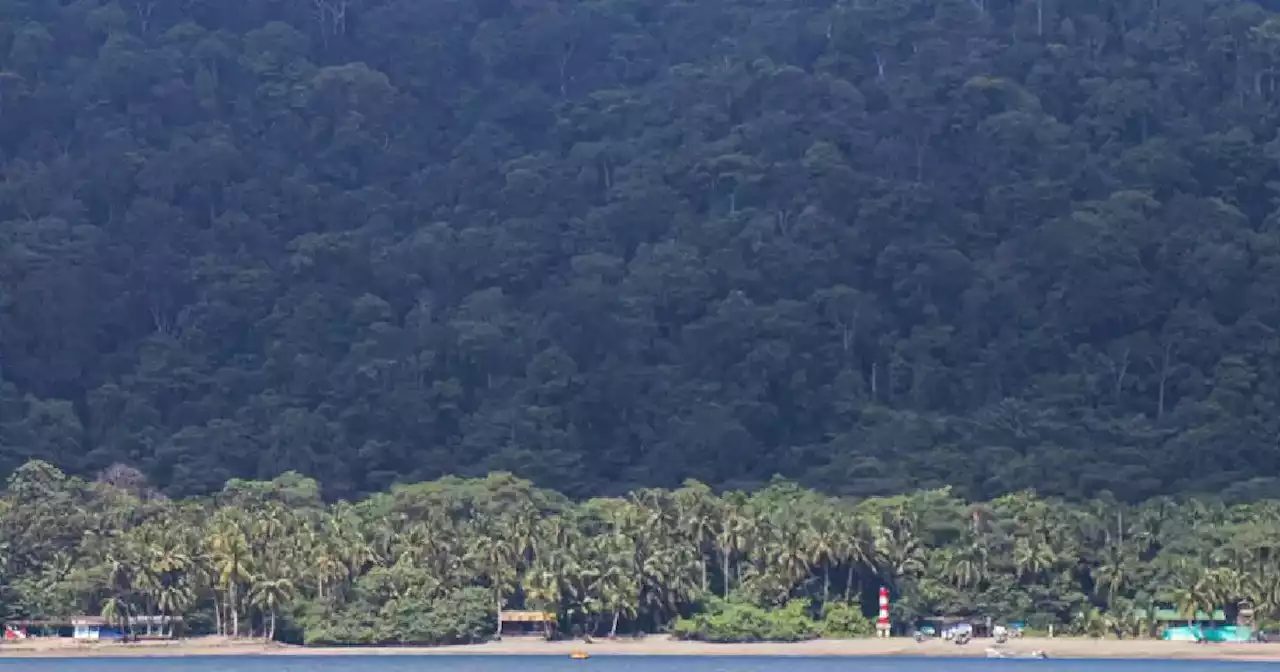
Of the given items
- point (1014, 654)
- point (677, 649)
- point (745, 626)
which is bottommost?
point (1014, 654)

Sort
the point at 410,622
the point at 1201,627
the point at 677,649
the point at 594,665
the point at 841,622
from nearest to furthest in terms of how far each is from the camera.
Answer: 1. the point at 594,665
2. the point at 677,649
3. the point at 410,622
4. the point at 1201,627
5. the point at 841,622

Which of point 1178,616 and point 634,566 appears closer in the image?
point 634,566

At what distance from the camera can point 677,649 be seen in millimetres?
96938

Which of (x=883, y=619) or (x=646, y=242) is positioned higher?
(x=646, y=242)

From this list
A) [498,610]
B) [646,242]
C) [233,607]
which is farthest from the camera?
[646,242]

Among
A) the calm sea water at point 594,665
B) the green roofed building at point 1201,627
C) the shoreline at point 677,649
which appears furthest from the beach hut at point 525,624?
the green roofed building at point 1201,627

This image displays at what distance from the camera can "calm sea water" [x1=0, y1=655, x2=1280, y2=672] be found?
89375mm

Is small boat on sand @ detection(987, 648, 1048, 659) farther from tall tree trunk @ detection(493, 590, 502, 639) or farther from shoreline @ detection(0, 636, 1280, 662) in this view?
tall tree trunk @ detection(493, 590, 502, 639)

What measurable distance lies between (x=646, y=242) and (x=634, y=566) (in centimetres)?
6824

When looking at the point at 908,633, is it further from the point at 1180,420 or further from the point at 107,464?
the point at 107,464

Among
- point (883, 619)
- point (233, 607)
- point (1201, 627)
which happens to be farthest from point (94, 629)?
point (1201, 627)

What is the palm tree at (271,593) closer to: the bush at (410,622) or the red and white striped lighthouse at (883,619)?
the bush at (410,622)

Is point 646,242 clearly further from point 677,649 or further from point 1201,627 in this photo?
point 1201,627

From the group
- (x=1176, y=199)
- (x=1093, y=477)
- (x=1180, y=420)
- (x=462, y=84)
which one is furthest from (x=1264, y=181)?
(x=462, y=84)
